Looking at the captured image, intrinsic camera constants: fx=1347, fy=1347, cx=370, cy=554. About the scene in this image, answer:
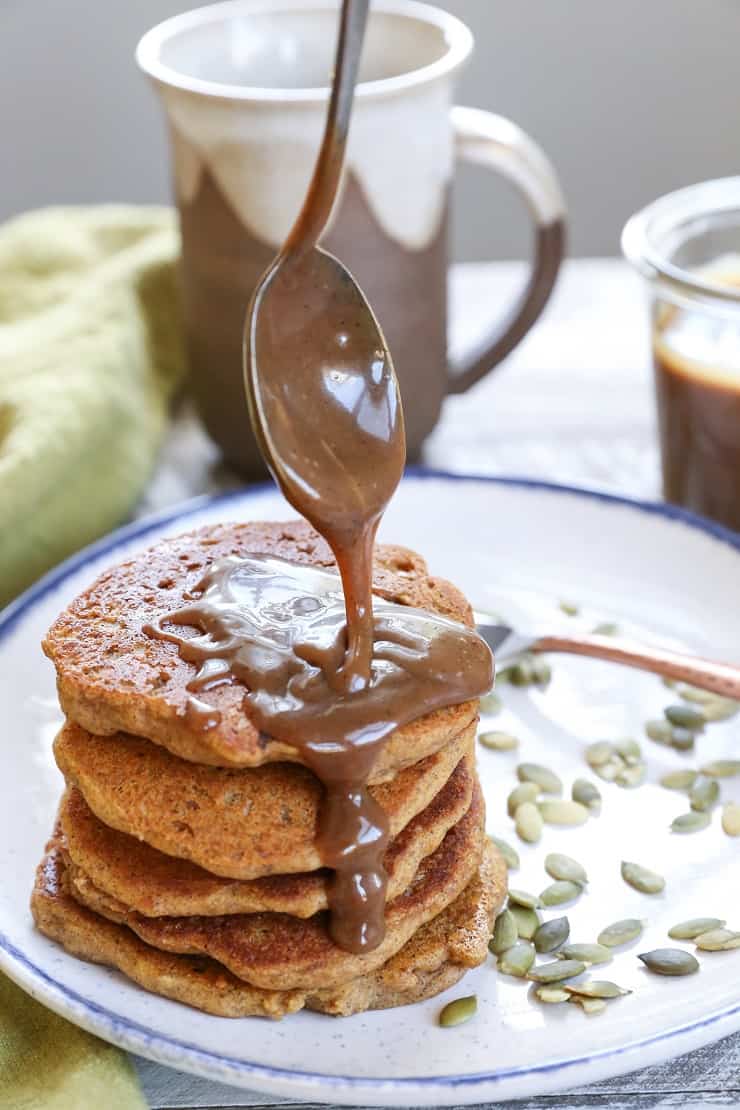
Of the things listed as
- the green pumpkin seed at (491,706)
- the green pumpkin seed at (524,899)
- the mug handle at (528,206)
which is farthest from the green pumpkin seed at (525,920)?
the mug handle at (528,206)

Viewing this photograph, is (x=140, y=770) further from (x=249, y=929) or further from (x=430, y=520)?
(x=430, y=520)

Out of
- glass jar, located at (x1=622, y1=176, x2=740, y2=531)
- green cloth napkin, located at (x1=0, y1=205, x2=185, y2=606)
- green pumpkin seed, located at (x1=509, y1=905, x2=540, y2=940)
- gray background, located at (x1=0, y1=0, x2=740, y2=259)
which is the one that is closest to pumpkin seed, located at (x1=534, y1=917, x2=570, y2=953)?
green pumpkin seed, located at (x1=509, y1=905, x2=540, y2=940)

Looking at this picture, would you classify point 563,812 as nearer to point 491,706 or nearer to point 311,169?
point 491,706

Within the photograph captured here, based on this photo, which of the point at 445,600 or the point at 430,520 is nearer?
the point at 445,600

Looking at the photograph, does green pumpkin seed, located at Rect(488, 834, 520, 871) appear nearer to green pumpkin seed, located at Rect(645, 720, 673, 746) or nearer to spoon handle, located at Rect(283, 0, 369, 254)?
green pumpkin seed, located at Rect(645, 720, 673, 746)

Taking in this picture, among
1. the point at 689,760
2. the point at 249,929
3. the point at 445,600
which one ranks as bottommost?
the point at 689,760

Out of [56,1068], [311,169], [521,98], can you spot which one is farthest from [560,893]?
[521,98]

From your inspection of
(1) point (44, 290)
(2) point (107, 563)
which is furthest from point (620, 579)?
(1) point (44, 290)
